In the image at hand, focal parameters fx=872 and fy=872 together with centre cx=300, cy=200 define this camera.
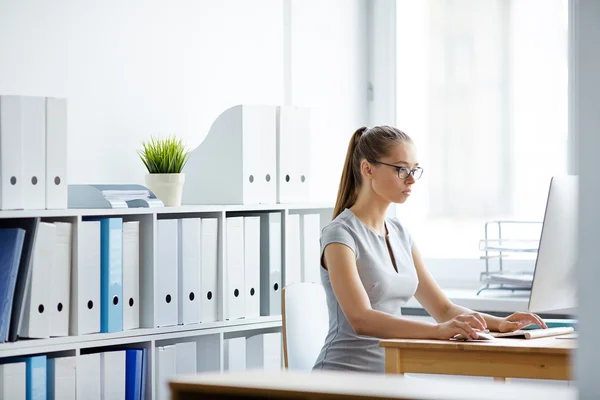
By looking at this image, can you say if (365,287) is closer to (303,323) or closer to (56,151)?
(303,323)

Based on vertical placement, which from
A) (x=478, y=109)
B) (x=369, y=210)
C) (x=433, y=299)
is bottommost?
(x=433, y=299)

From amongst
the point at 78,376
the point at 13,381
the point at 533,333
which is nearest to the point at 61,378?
the point at 78,376

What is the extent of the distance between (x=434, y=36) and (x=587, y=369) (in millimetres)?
3471

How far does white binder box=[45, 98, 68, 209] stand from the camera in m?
2.47

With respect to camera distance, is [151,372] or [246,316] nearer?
[151,372]

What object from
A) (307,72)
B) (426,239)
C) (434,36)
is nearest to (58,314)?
(307,72)

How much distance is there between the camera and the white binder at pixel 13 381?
235cm

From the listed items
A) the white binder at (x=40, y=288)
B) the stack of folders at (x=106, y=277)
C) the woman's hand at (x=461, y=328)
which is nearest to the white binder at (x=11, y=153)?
the white binder at (x=40, y=288)

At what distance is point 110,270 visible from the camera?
2609mm

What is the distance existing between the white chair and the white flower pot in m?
0.52

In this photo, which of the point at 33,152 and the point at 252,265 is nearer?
the point at 33,152

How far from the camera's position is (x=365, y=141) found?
258 centimetres

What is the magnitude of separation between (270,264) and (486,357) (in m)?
1.18

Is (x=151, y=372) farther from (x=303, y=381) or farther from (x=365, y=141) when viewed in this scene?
(x=303, y=381)
